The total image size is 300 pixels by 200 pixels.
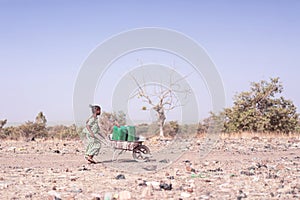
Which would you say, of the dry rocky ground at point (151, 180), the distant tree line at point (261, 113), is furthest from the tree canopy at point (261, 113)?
the dry rocky ground at point (151, 180)

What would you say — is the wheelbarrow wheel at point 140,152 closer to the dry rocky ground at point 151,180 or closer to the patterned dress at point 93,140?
the dry rocky ground at point 151,180

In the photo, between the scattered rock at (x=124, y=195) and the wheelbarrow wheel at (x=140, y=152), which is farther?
the wheelbarrow wheel at (x=140, y=152)

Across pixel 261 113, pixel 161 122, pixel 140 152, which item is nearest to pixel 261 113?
pixel 261 113

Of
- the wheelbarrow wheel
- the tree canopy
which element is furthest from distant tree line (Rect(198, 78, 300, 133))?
the wheelbarrow wheel

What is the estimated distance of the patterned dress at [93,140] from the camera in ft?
41.5

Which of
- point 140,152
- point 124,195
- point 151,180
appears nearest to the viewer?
point 124,195

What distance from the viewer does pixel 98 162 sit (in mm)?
13109

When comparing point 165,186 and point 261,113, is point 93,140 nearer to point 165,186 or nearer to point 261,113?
point 165,186

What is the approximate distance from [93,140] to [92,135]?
17cm

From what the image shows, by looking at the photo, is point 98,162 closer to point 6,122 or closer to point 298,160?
point 298,160

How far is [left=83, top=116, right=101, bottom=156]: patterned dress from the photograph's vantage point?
12648 millimetres

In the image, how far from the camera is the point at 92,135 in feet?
41.6

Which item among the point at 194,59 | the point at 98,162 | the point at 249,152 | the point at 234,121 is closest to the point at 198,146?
the point at 249,152

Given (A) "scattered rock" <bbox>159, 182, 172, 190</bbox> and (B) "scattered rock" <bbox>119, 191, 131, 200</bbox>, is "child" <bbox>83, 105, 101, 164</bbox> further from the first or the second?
(B) "scattered rock" <bbox>119, 191, 131, 200</bbox>
